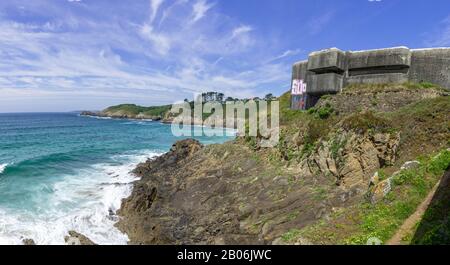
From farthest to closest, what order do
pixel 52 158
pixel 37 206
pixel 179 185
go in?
pixel 52 158, pixel 179 185, pixel 37 206

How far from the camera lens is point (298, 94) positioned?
2866cm

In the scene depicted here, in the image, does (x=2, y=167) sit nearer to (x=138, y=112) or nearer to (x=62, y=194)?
(x=62, y=194)

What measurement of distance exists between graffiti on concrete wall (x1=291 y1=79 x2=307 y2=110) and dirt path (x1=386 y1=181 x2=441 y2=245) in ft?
54.4

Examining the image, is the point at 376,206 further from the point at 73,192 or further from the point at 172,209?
the point at 73,192

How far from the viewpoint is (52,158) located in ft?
130

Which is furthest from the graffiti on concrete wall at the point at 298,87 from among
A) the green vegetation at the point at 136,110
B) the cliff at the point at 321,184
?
the green vegetation at the point at 136,110

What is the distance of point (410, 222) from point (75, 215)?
18418mm

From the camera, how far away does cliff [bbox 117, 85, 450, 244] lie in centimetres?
1214

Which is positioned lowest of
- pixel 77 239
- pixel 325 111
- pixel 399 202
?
pixel 77 239

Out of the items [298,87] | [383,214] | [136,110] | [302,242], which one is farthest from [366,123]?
[136,110]

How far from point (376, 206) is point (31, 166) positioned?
3535 cm

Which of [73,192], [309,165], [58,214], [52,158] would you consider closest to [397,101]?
[309,165]

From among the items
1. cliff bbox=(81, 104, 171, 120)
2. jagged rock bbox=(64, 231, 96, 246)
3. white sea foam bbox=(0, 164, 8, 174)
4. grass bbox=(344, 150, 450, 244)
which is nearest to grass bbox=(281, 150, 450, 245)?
grass bbox=(344, 150, 450, 244)

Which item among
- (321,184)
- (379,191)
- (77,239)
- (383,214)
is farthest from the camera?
(321,184)
